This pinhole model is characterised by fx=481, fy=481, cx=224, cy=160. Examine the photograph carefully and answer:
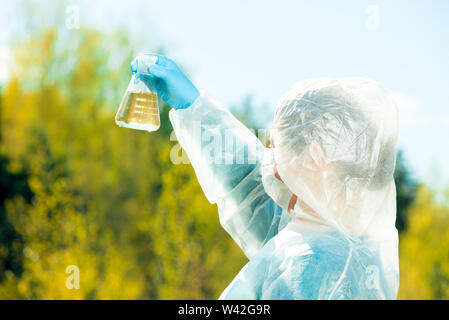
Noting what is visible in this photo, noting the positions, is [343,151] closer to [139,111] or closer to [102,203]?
[139,111]

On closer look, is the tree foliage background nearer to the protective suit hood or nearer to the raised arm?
the raised arm

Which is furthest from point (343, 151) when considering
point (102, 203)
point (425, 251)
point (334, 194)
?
point (425, 251)

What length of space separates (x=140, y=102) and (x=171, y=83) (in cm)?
10

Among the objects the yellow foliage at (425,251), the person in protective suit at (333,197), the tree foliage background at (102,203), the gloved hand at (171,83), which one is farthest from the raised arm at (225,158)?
the yellow foliage at (425,251)

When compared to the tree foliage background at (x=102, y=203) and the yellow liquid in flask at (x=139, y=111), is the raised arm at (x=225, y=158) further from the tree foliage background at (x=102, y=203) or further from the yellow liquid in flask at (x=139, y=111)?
the tree foliage background at (x=102, y=203)

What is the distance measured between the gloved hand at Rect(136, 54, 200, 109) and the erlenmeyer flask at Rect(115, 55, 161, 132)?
0.05ft

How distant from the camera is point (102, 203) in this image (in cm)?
1157

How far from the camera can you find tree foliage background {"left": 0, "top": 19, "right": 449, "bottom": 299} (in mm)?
9328

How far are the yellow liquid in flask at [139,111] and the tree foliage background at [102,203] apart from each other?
25.3 feet
